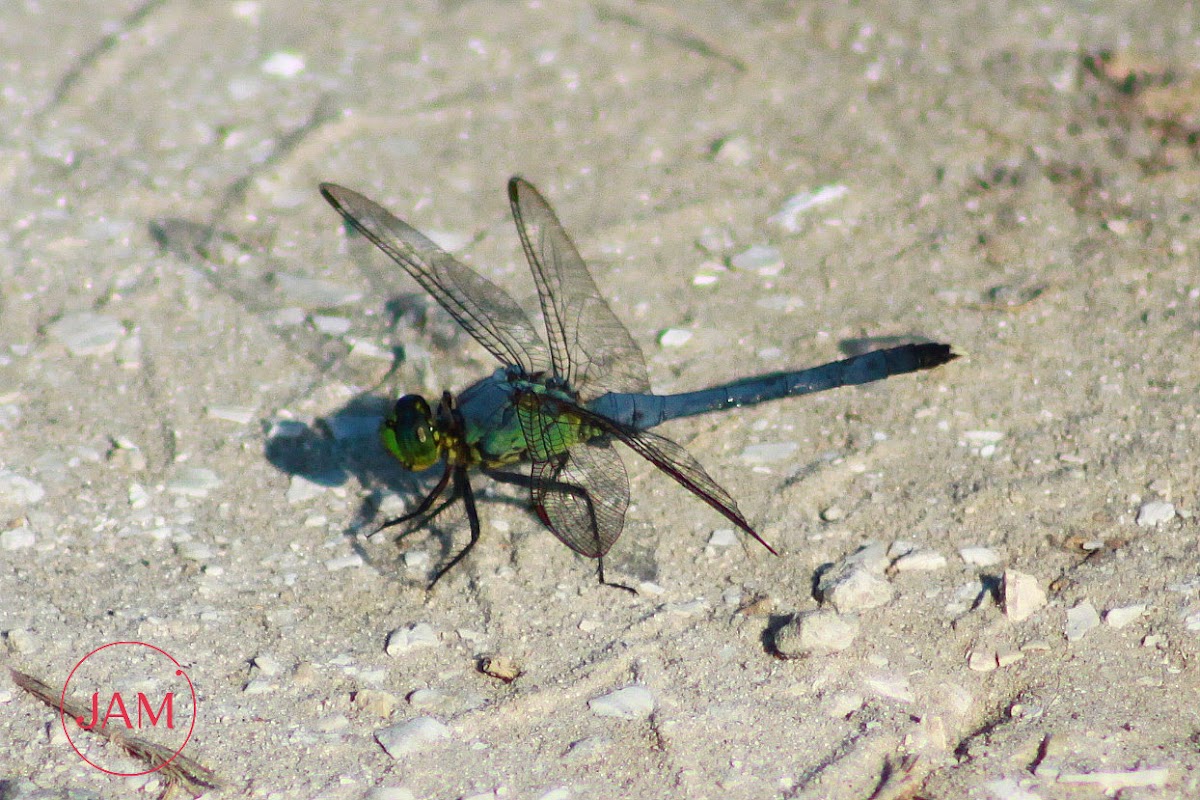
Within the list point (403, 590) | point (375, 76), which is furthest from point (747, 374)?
point (375, 76)

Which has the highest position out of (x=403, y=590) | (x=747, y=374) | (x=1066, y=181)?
(x=1066, y=181)

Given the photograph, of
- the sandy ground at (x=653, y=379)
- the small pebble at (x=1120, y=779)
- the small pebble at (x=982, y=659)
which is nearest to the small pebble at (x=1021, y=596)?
the sandy ground at (x=653, y=379)

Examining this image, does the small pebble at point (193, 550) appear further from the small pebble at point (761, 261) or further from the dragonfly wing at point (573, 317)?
the small pebble at point (761, 261)

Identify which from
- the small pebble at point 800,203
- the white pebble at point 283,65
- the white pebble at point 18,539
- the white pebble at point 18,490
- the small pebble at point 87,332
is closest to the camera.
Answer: the white pebble at point 18,539

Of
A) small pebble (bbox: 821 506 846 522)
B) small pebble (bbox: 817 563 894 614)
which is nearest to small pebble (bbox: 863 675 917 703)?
small pebble (bbox: 817 563 894 614)

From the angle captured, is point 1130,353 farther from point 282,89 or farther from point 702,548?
point 282,89

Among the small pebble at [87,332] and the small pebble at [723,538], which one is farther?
the small pebble at [87,332]

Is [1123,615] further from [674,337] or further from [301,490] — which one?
[301,490]
